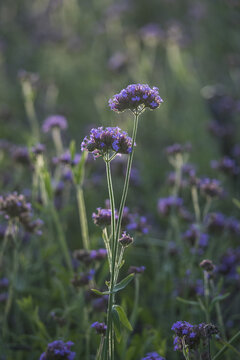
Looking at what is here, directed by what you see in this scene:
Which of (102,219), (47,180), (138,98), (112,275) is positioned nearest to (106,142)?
(138,98)

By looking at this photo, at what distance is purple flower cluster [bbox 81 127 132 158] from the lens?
5.74ft

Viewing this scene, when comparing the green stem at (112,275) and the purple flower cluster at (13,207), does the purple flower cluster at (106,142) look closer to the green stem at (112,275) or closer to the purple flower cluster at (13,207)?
the green stem at (112,275)

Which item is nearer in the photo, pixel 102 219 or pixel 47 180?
pixel 102 219

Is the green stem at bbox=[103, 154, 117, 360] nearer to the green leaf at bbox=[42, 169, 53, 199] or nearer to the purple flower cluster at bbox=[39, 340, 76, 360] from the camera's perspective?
the purple flower cluster at bbox=[39, 340, 76, 360]

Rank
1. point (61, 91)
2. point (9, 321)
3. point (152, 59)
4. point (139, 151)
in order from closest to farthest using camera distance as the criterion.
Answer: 1. point (9, 321)
2. point (139, 151)
3. point (61, 91)
4. point (152, 59)

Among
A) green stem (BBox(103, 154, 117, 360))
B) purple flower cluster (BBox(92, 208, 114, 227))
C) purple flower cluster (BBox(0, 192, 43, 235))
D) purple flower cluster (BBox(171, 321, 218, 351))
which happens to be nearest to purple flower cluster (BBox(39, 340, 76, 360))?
green stem (BBox(103, 154, 117, 360))

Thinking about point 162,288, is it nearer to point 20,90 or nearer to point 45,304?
point 45,304

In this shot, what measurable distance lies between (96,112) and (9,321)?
400cm

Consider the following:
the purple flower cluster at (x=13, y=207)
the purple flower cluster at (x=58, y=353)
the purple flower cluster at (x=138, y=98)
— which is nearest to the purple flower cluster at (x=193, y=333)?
the purple flower cluster at (x=58, y=353)

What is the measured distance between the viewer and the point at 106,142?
175 cm

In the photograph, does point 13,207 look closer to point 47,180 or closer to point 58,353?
point 47,180

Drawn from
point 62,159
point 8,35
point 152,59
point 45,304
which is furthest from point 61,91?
point 45,304

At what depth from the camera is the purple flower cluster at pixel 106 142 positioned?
1751 millimetres

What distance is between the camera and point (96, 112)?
628 cm
